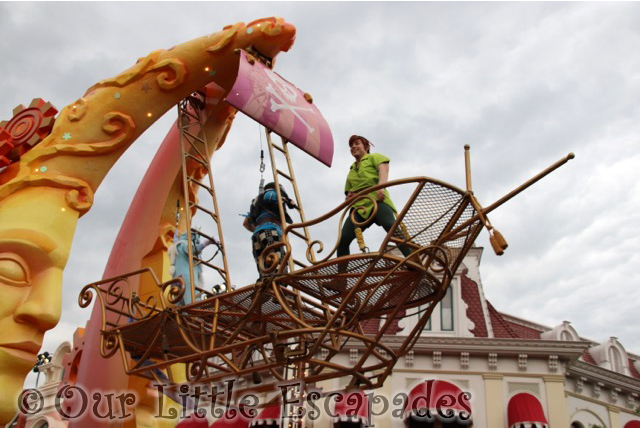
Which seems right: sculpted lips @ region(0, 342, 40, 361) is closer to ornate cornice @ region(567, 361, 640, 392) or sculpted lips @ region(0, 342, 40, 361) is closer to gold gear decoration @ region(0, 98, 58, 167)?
gold gear decoration @ region(0, 98, 58, 167)

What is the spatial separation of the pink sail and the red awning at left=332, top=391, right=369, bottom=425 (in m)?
9.15

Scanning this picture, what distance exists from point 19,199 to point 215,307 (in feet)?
8.81

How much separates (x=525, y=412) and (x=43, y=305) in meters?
12.9

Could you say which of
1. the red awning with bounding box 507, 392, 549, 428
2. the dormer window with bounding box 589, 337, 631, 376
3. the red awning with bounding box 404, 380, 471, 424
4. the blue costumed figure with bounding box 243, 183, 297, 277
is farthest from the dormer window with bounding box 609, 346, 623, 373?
the blue costumed figure with bounding box 243, 183, 297, 277

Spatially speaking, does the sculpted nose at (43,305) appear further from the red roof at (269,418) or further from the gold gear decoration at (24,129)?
the red roof at (269,418)

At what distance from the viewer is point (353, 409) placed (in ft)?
55.7

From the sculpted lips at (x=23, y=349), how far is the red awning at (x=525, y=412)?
12.8 metres

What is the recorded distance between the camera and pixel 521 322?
21062mm

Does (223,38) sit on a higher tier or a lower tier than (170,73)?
higher

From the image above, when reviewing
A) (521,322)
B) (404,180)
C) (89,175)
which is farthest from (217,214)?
(521,322)

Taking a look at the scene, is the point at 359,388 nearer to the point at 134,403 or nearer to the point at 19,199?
the point at 134,403

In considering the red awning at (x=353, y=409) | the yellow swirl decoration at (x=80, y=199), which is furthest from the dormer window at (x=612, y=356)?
the yellow swirl decoration at (x=80, y=199)

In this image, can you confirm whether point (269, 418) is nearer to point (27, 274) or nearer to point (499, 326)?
point (499, 326)

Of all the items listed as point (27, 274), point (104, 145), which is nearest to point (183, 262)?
point (104, 145)
